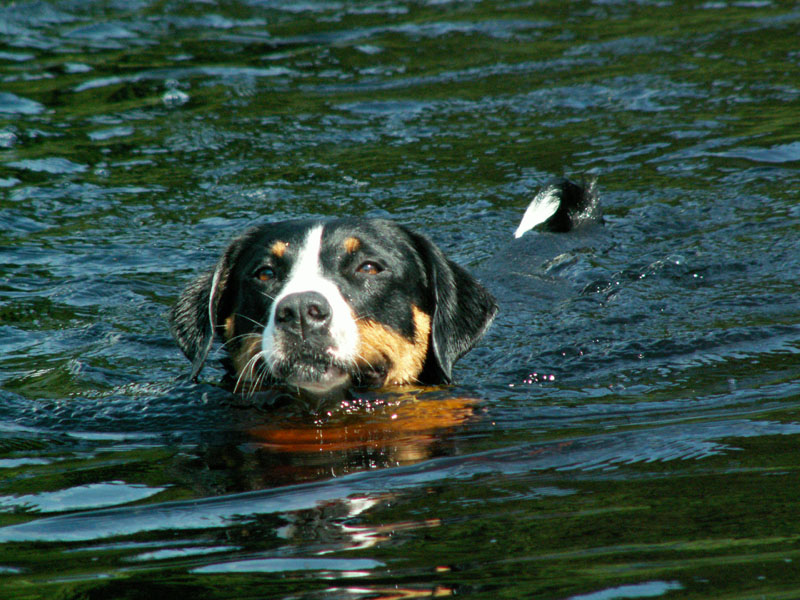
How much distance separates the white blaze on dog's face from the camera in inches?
184

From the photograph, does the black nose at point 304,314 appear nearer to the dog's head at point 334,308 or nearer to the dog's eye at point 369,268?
the dog's head at point 334,308

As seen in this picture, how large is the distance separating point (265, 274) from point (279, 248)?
0.49 feet

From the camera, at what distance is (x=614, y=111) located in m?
10.3

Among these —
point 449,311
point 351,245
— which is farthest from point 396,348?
point 351,245

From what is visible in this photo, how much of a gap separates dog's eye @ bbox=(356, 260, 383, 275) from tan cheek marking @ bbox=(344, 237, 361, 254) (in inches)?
3.3

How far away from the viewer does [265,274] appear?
5.17 meters

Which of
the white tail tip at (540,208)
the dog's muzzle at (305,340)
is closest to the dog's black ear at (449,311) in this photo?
the dog's muzzle at (305,340)

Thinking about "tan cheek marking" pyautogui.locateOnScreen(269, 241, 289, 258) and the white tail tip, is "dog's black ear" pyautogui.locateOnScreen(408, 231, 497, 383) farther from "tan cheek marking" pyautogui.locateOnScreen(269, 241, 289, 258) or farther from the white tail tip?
the white tail tip

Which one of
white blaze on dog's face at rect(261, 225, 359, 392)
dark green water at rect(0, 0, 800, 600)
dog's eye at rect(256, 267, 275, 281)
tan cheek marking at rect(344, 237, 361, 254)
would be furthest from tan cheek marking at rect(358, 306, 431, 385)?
dog's eye at rect(256, 267, 275, 281)

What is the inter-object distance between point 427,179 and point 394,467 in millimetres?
5105

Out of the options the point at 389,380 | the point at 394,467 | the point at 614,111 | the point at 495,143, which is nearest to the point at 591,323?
the point at 389,380

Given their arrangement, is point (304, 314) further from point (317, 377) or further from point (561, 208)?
point (561, 208)

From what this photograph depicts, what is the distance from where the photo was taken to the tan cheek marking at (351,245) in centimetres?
512

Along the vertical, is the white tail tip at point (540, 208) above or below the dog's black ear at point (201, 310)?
below
